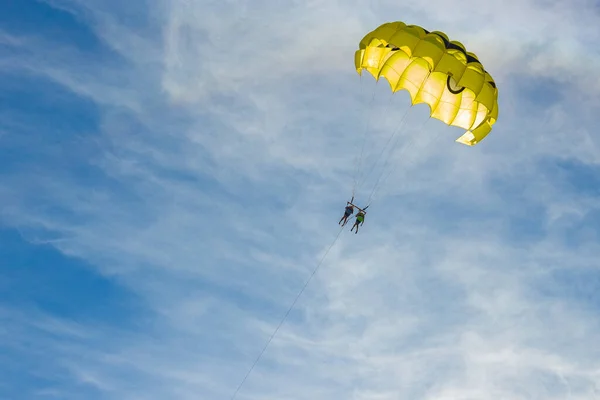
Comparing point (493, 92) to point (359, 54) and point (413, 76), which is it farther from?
point (359, 54)

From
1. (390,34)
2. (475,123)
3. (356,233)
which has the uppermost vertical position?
(390,34)

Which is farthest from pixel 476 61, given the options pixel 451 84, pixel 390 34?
pixel 390 34

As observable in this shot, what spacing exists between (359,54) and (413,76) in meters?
4.11

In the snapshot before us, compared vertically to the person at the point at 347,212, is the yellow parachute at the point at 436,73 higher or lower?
higher

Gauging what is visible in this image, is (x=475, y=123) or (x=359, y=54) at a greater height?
(x=359, y=54)

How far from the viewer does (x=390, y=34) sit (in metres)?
47.4

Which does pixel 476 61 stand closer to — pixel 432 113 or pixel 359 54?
pixel 432 113

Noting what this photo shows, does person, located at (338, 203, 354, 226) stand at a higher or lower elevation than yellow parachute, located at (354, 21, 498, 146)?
lower

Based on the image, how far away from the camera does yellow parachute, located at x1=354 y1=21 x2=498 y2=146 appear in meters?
46.2

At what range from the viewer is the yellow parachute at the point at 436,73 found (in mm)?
46156

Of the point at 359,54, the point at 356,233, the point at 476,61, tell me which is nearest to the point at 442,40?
the point at 476,61

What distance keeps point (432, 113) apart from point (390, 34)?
18.9 ft

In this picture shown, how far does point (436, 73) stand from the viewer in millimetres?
47812

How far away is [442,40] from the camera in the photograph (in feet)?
154
